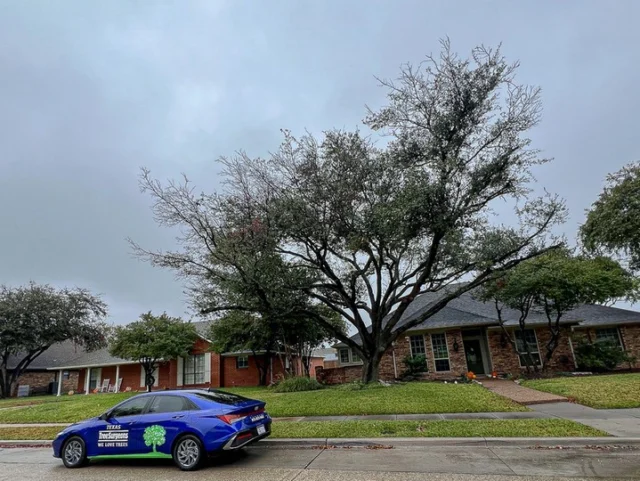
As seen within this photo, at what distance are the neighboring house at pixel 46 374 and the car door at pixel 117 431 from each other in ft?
A: 105

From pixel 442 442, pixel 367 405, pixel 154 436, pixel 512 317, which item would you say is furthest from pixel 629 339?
pixel 154 436

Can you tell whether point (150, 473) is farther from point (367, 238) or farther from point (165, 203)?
point (165, 203)

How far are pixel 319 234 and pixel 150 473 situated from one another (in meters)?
9.24

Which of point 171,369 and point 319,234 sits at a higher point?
point 319,234

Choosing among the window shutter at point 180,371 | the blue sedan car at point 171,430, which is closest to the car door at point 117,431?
the blue sedan car at point 171,430

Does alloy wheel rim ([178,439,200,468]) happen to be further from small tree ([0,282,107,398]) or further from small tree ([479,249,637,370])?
small tree ([0,282,107,398])

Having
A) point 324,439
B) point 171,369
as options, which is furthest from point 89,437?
point 171,369

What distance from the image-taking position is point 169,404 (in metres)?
7.88

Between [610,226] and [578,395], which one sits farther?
[610,226]

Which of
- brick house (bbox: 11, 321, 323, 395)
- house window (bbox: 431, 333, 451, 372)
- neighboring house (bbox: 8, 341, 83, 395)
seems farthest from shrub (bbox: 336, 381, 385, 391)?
neighboring house (bbox: 8, 341, 83, 395)

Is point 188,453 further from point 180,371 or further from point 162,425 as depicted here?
point 180,371

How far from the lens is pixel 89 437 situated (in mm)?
8102

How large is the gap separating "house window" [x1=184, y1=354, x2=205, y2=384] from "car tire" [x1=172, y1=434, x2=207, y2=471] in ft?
75.7

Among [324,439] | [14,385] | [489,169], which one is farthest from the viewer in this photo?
[14,385]
